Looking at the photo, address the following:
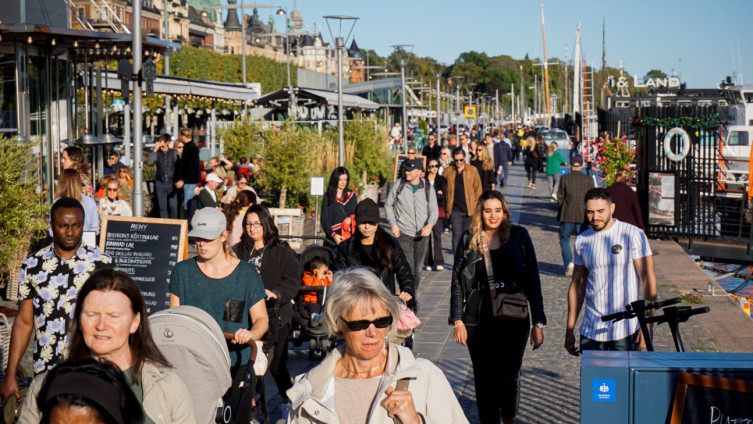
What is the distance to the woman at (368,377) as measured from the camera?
3840 mm

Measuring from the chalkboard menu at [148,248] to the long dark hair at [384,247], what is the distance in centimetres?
221

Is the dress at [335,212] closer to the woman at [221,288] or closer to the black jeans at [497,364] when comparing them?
the black jeans at [497,364]

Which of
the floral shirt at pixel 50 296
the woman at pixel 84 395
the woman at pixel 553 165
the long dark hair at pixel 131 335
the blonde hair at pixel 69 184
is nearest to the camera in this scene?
the woman at pixel 84 395

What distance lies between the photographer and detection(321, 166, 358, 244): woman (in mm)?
13320

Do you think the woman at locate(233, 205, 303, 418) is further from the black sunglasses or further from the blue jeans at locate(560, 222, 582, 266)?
the blue jeans at locate(560, 222, 582, 266)

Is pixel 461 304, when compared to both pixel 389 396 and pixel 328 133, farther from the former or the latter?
pixel 328 133

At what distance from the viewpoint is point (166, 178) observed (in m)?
20.5

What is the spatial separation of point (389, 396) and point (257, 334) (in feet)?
8.25

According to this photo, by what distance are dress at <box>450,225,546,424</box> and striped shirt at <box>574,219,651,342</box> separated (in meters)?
0.37

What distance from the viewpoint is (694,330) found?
449 inches

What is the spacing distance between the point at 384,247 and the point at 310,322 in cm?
152

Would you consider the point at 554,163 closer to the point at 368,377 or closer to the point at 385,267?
the point at 385,267

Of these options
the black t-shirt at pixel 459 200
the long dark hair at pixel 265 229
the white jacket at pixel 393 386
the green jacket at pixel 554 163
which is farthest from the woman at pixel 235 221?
the green jacket at pixel 554 163

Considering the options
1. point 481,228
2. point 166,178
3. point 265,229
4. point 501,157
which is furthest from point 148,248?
point 501,157
